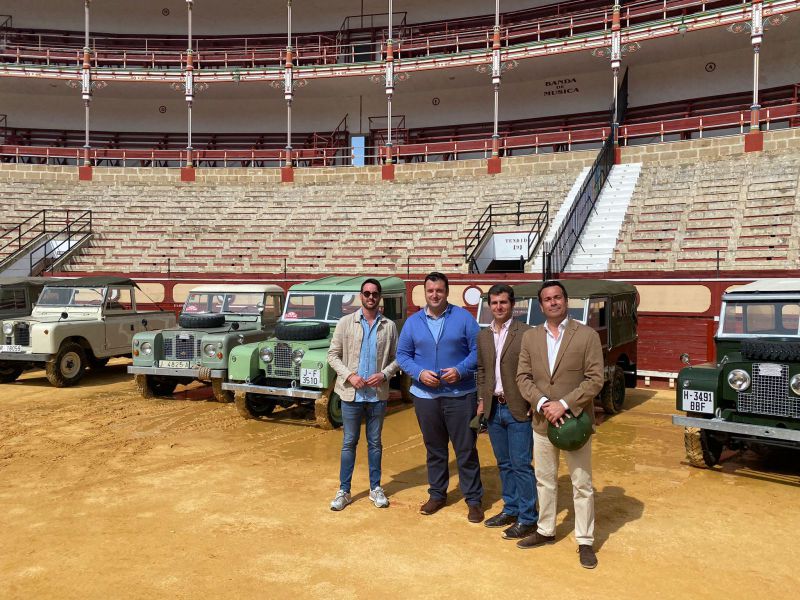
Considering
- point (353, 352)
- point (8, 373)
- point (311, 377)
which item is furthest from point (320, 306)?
point (8, 373)

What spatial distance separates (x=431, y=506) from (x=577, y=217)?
1438 cm

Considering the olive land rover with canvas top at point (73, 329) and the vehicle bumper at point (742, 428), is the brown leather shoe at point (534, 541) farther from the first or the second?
the olive land rover with canvas top at point (73, 329)

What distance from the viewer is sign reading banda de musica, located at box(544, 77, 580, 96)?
26.7m

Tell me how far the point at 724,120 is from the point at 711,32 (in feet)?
11.2

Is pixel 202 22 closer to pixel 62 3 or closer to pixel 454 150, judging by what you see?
pixel 62 3

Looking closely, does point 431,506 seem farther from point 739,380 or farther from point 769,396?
point 769,396

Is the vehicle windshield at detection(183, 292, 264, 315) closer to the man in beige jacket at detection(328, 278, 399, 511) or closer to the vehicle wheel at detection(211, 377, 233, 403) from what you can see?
the vehicle wheel at detection(211, 377, 233, 403)

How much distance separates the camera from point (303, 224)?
834 inches

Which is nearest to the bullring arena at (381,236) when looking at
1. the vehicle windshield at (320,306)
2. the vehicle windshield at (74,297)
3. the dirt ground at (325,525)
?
the dirt ground at (325,525)

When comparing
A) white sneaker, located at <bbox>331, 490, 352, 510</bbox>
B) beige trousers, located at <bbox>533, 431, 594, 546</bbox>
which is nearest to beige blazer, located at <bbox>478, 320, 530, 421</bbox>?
beige trousers, located at <bbox>533, 431, 594, 546</bbox>

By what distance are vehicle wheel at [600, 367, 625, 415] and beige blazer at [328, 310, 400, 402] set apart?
4.88 m

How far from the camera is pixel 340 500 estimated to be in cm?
530

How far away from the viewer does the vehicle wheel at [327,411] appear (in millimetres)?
8086

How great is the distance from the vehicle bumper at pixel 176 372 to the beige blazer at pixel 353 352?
4.57 metres
